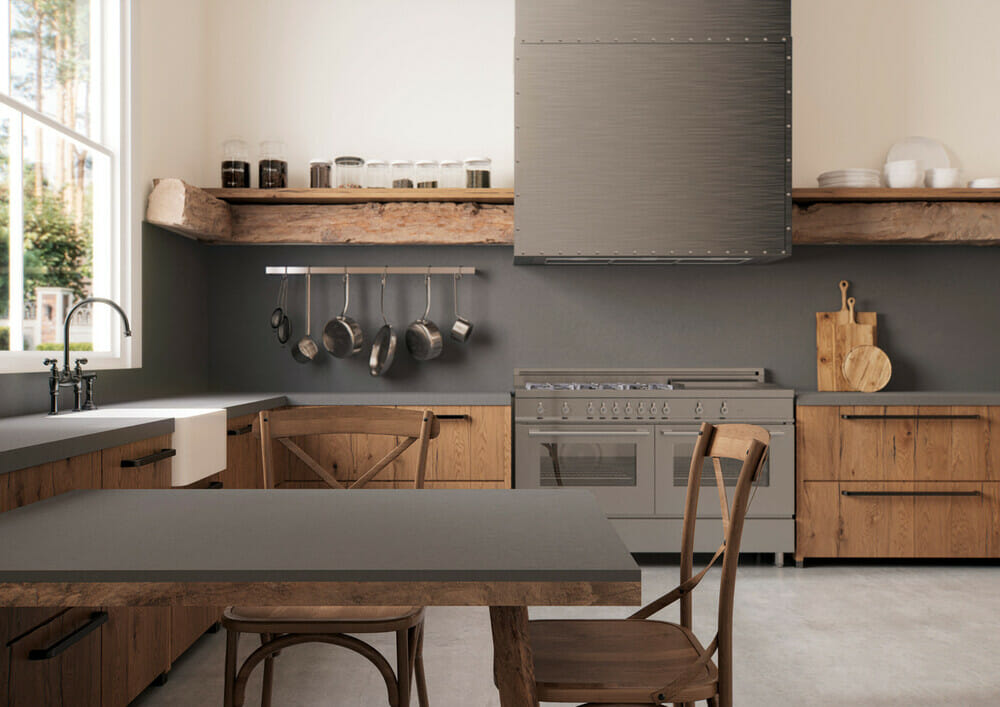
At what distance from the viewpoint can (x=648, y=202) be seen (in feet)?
12.8

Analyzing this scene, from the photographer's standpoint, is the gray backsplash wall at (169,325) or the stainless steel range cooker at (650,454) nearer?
the gray backsplash wall at (169,325)

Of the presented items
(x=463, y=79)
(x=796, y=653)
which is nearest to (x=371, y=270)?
(x=463, y=79)

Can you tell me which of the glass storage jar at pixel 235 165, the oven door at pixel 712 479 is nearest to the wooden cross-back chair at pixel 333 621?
the oven door at pixel 712 479

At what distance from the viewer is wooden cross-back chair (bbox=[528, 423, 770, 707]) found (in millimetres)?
1396

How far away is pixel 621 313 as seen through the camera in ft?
14.7

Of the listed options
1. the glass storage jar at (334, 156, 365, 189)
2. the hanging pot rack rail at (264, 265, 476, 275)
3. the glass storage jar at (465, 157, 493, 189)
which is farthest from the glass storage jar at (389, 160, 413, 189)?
the hanging pot rack rail at (264, 265, 476, 275)

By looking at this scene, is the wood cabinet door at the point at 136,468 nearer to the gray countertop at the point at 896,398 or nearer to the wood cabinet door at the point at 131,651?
the wood cabinet door at the point at 131,651

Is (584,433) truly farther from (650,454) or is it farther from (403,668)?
(403,668)

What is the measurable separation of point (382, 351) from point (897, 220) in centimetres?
280

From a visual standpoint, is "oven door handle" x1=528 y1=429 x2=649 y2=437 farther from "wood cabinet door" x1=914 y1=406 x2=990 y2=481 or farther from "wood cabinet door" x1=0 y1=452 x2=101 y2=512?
"wood cabinet door" x1=0 y1=452 x2=101 y2=512

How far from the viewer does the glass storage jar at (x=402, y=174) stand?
420 centimetres

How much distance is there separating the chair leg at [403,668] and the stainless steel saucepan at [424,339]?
2.69 m

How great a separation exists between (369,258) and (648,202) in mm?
1563

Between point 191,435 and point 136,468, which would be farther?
point 191,435
